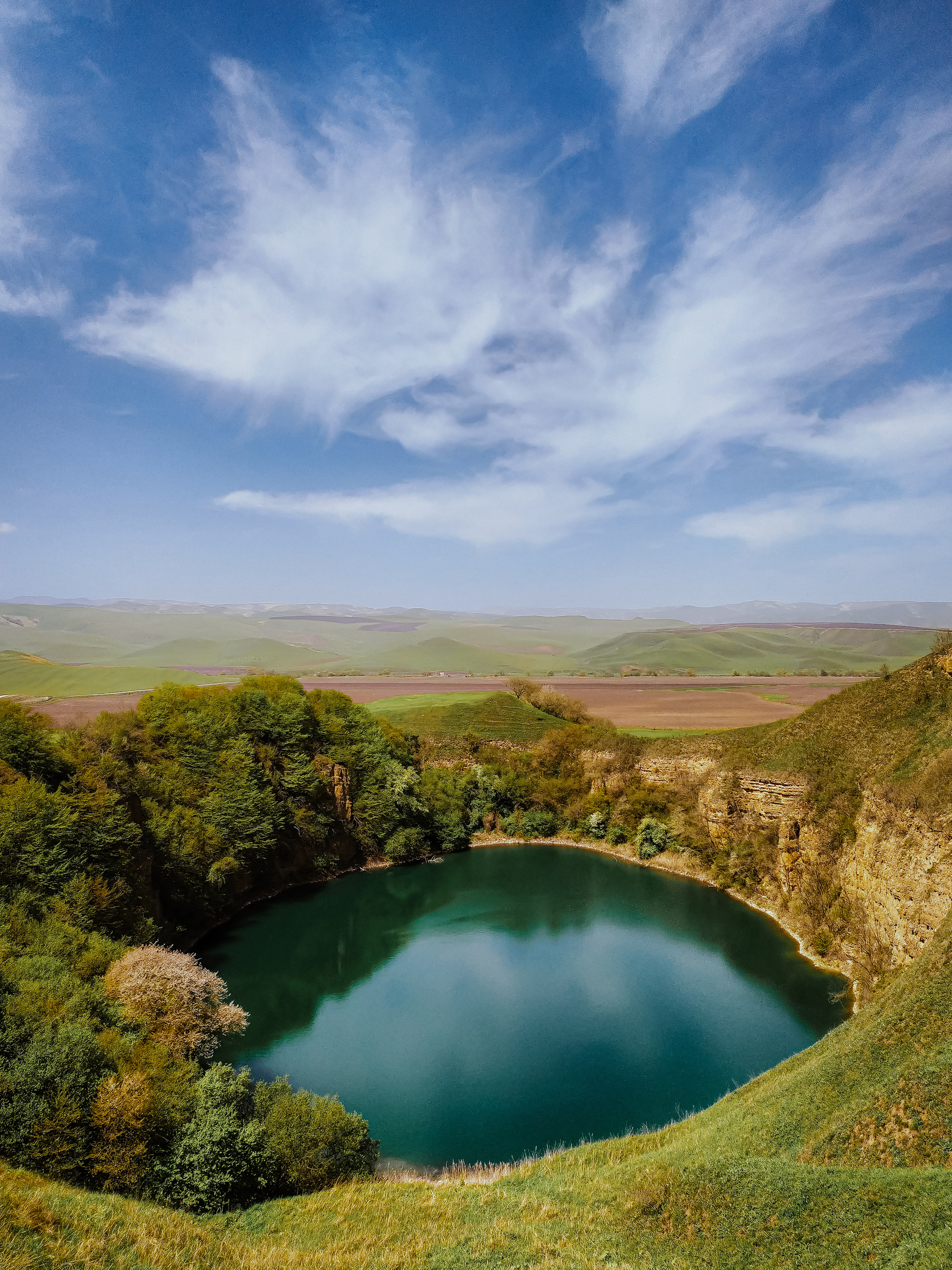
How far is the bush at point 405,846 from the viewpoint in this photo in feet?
127

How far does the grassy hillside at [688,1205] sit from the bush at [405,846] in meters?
25.6

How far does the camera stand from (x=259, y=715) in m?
36.3

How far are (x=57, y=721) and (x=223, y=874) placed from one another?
2080 cm

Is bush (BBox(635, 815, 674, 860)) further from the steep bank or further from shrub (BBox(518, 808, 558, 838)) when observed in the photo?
shrub (BBox(518, 808, 558, 838))

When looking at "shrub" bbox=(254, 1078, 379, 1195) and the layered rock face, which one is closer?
"shrub" bbox=(254, 1078, 379, 1195)

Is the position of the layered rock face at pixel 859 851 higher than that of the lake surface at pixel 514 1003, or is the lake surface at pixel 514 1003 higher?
the layered rock face at pixel 859 851

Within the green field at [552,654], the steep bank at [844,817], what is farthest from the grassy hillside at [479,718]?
the green field at [552,654]

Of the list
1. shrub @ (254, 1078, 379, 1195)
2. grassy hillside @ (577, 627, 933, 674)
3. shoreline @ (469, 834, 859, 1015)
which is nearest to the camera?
shrub @ (254, 1078, 379, 1195)

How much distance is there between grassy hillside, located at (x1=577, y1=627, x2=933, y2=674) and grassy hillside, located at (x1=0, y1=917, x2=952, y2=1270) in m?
112

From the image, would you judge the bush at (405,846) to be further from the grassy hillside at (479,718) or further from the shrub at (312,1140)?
the shrub at (312,1140)

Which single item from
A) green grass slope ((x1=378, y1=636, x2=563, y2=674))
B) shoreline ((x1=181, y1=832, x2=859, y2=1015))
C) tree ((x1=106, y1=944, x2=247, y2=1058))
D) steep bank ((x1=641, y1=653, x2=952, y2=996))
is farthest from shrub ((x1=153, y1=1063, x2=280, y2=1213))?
green grass slope ((x1=378, y1=636, x2=563, y2=674))

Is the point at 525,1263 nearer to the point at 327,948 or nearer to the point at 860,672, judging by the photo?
the point at 327,948

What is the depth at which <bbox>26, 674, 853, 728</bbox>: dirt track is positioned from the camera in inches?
1992

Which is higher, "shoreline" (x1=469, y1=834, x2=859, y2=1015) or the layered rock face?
the layered rock face
